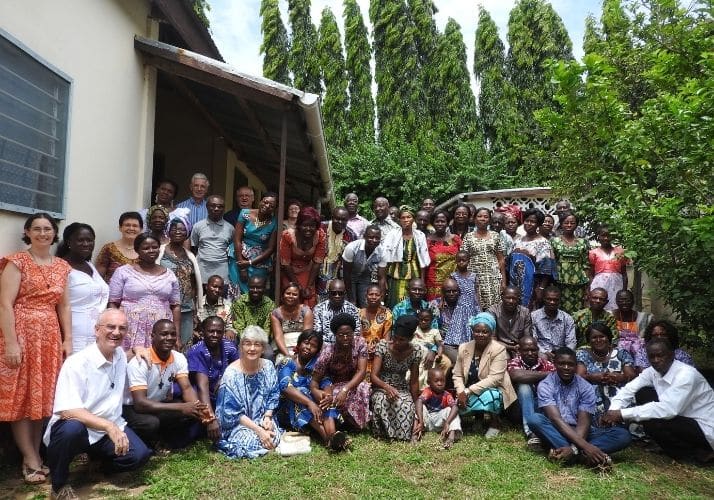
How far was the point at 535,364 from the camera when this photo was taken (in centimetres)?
536

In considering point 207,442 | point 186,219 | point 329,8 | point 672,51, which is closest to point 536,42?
point 329,8

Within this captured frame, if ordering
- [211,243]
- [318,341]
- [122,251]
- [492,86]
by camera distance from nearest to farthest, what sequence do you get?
1. [122,251]
2. [318,341]
3. [211,243]
4. [492,86]

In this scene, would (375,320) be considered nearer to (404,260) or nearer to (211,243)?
(404,260)

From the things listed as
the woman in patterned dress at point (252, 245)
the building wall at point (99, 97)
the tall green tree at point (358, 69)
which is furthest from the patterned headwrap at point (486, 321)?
Result: the tall green tree at point (358, 69)

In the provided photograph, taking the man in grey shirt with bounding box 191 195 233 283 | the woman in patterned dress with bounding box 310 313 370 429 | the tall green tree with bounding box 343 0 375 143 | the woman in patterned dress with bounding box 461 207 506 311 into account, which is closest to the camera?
the woman in patterned dress with bounding box 310 313 370 429

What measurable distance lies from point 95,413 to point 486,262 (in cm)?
434

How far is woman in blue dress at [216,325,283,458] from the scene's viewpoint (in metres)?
4.36

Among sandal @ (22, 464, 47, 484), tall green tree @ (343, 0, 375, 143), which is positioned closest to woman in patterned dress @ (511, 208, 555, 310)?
sandal @ (22, 464, 47, 484)

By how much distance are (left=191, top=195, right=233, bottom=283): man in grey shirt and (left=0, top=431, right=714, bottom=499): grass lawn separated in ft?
6.25

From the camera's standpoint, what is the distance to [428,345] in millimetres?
5645

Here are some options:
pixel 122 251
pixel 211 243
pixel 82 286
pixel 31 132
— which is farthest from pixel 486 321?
pixel 31 132

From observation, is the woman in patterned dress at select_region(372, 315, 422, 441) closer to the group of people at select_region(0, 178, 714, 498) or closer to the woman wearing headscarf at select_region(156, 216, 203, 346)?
the group of people at select_region(0, 178, 714, 498)

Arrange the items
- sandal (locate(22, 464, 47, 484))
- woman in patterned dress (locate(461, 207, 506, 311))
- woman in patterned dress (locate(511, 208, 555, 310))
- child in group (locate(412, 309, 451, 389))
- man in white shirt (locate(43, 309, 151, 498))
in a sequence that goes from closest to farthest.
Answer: man in white shirt (locate(43, 309, 151, 498)) < sandal (locate(22, 464, 47, 484)) < child in group (locate(412, 309, 451, 389)) < woman in patterned dress (locate(461, 207, 506, 311)) < woman in patterned dress (locate(511, 208, 555, 310))

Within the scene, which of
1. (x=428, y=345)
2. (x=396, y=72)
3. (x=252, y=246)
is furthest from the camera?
(x=396, y=72)
